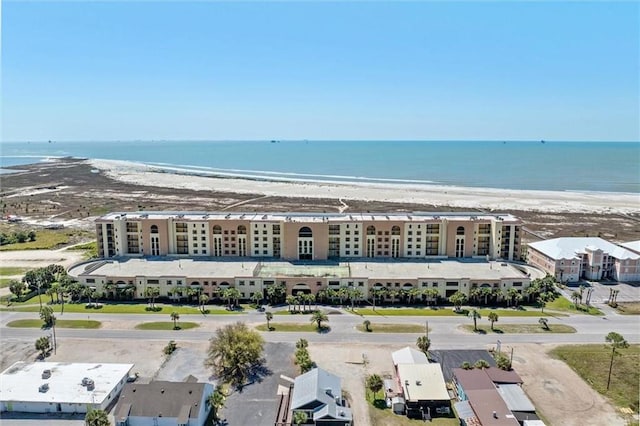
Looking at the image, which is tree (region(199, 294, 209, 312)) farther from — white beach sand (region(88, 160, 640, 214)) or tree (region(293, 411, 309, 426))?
white beach sand (region(88, 160, 640, 214))

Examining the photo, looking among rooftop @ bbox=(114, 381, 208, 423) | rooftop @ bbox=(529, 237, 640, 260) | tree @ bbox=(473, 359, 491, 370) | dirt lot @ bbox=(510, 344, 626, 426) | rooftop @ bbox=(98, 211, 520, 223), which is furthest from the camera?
rooftop @ bbox=(98, 211, 520, 223)

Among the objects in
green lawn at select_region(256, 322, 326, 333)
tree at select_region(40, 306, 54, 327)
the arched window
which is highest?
the arched window

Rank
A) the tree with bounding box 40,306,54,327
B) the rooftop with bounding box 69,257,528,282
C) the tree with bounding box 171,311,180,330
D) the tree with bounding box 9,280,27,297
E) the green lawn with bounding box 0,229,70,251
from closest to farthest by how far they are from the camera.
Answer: the tree with bounding box 40,306,54,327, the tree with bounding box 171,311,180,330, the tree with bounding box 9,280,27,297, the rooftop with bounding box 69,257,528,282, the green lawn with bounding box 0,229,70,251

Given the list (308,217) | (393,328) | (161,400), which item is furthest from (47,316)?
(393,328)

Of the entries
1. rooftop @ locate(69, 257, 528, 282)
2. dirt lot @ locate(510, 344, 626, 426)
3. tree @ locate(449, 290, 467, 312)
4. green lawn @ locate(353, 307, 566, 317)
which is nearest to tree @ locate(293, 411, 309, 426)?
dirt lot @ locate(510, 344, 626, 426)

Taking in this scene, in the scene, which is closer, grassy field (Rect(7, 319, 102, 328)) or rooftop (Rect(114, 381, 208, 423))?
rooftop (Rect(114, 381, 208, 423))

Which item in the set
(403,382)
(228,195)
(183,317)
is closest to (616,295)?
(403,382)

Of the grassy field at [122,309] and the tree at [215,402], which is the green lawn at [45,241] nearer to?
the grassy field at [122,309]

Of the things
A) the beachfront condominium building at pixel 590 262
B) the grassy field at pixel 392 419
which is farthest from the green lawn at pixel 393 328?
the beachfront condominium building at pixel 590 262
